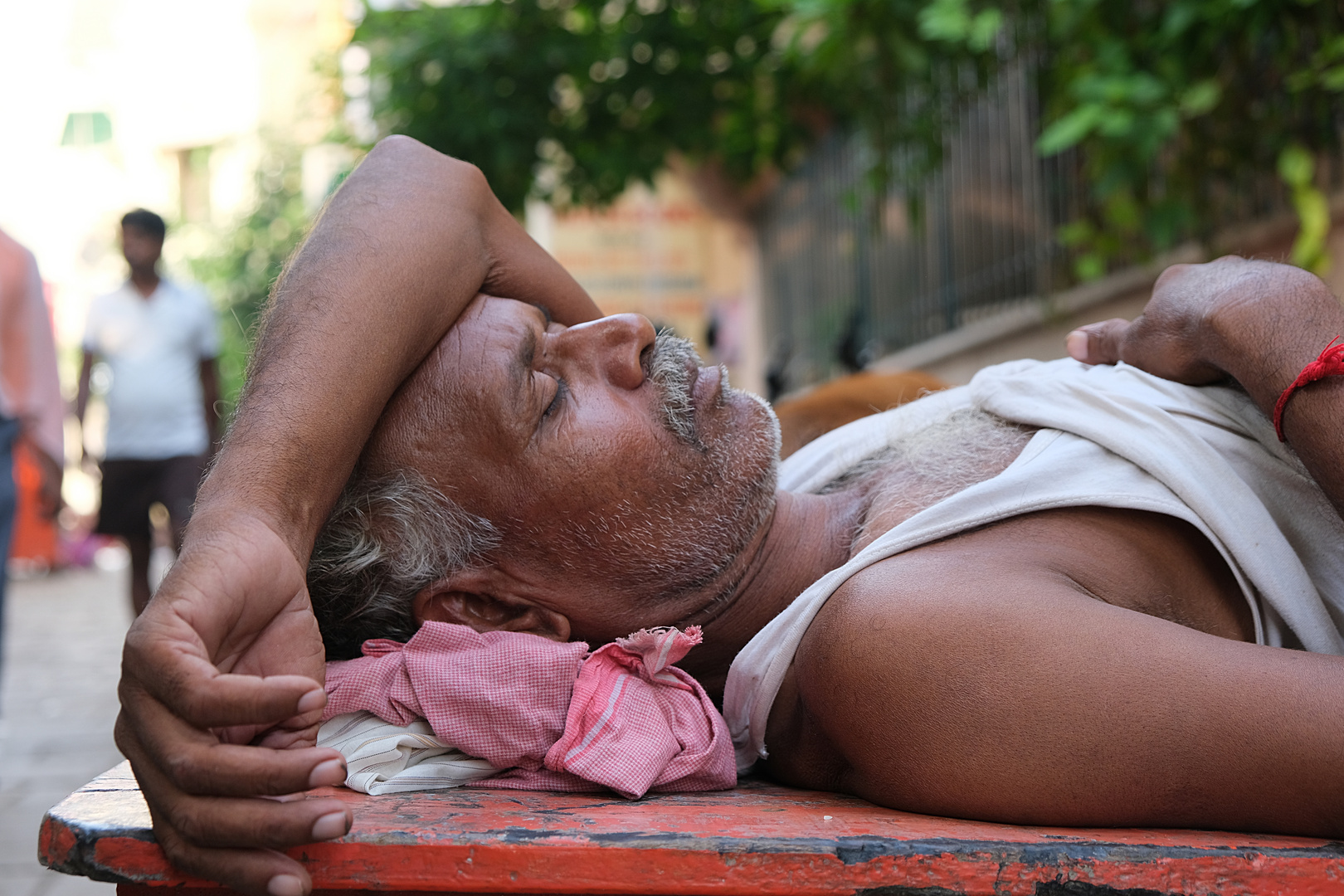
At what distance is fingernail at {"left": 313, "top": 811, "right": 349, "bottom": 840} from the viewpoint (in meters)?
1.17

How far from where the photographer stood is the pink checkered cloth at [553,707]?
1.57m

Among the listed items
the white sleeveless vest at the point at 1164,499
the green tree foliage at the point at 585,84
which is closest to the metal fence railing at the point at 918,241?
the green tree foliage at the point at 585,84

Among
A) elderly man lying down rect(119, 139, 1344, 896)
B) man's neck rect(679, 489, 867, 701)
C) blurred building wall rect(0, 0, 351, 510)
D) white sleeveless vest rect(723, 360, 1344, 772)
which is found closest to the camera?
elderly man lying down rect(119, 139, 1344, 896)

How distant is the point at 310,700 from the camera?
1192 mm

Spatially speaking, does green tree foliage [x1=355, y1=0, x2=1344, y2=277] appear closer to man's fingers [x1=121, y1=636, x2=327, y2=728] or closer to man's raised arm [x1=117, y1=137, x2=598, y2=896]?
man's raised arm [x1=117, y1=137, x2=598, y2=896]

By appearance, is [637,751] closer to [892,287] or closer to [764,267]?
[892,287]

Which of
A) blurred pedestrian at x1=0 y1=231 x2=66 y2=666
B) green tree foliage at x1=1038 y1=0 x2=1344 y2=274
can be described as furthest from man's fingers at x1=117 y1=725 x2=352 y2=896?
blurred pedestrian at x1=0 y1=231 x2=66 y2=666

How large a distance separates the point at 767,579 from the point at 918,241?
6777 millimetres

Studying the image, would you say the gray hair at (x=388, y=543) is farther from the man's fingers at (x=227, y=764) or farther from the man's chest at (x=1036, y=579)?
the man's fingers at (x=227, y=764)

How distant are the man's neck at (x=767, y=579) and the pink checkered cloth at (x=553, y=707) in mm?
→ 299

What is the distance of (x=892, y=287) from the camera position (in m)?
9.34

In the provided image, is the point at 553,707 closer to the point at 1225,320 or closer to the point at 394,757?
the point at 394,757

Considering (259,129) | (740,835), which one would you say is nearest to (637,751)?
(740,835)

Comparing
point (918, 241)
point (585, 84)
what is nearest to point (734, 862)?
point (585, 84)
